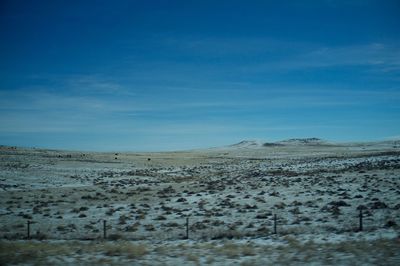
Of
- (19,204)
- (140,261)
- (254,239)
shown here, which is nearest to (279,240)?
(254,239)

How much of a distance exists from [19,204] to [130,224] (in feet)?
46.0

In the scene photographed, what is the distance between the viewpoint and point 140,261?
45.3 feet

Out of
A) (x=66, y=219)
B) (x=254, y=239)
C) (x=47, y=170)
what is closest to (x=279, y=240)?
(x=254, y=239)

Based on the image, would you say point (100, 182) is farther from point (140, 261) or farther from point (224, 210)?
point (140, 261)

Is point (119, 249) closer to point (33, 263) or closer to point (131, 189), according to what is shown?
point (33, 263)

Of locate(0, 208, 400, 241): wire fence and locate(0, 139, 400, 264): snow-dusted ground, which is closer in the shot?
locate(0, 139, 400, 264): snow-dusted ground

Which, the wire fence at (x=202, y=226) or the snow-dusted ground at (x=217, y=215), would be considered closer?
the snow-dusted ground at (x=217, y=215)

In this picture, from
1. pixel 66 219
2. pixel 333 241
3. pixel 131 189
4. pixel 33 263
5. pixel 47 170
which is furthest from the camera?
pixel 47 170

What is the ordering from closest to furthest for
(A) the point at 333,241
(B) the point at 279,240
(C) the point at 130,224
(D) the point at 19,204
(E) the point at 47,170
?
(A) the point at 333,241
(B) the point at 279,240
(C) the point at 130,224
(D) the point at 19,204
(E) the point at 47,170

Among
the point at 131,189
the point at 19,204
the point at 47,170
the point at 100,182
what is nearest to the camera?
the point at 19,204

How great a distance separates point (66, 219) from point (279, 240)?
15.4m

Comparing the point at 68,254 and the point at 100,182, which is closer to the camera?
the point at 68,254

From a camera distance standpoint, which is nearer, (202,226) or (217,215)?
(202,226)

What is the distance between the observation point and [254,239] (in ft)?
60.1
